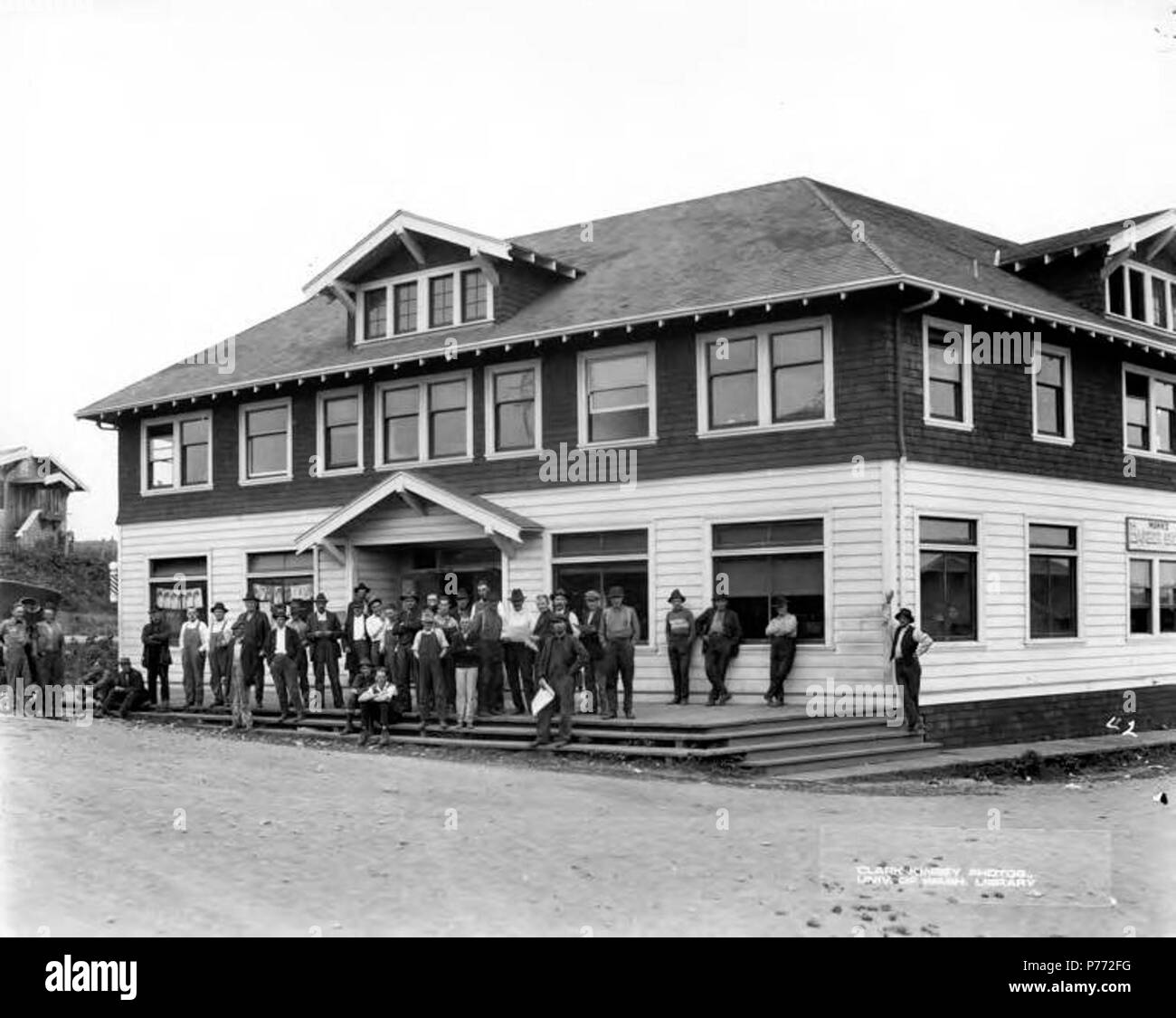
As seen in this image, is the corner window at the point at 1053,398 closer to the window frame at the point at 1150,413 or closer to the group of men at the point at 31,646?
the window frame at the point at 1150,413

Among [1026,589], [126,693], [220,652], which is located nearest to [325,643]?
[220,652]

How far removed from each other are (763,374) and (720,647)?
400 cm

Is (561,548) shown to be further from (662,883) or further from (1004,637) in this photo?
(662,883)

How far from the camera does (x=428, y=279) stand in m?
25.5

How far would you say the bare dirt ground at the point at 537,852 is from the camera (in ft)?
29.5

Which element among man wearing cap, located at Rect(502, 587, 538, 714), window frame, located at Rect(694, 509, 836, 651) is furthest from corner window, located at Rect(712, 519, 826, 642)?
man wearing cap, located at Rect(502, 587, 538, 714)

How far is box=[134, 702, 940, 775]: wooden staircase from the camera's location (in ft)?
56.6

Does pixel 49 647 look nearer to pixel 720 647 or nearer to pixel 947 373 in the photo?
pixel 720 647

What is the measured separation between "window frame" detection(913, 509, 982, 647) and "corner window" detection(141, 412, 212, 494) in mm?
14567

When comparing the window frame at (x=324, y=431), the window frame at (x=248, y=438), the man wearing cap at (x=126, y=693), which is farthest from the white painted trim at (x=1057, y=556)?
the man wearing cap at (x=126, y=693)

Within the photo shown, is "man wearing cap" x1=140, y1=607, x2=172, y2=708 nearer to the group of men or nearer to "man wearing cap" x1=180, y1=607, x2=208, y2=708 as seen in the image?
"man wearing cap" x1=180, y1=607, x2=208, y2=708

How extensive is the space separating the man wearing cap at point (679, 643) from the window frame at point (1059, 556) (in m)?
5.34

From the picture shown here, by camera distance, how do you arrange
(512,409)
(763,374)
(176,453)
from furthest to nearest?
(176,453) < (512,409) < (763,374)
